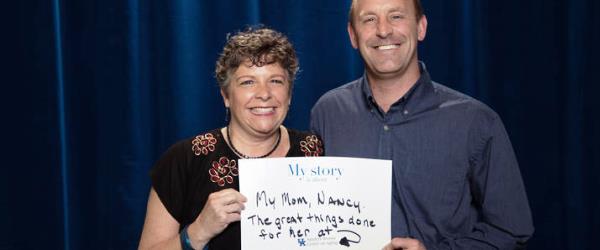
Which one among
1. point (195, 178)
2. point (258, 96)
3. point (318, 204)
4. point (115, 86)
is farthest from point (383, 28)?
point (115, 86)

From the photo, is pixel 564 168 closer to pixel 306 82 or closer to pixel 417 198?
pixel 306 82

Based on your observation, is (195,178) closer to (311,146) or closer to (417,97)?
(311,146)

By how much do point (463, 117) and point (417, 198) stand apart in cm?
23

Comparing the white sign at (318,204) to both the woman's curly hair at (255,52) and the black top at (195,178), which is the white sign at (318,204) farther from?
the woman's curly hair at (255,52)

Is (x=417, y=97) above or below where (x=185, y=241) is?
above

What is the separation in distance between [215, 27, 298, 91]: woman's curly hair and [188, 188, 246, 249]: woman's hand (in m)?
0.31

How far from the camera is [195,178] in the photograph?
1.52 meters

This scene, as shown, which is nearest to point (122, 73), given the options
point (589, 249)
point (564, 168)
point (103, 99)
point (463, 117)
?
point (103, 99)

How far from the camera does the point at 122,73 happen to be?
2379 millimetres

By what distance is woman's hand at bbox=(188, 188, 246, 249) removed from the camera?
1.36 m

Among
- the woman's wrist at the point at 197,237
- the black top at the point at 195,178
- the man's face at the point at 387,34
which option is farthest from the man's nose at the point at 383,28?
the woman's wrist at the point at 197,237

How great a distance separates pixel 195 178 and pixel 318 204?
314 millimetres

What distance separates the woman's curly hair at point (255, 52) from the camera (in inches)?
58.8

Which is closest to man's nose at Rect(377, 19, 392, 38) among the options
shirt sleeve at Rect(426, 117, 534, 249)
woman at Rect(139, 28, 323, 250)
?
woman at Rect(139, 28, 323, 250)
